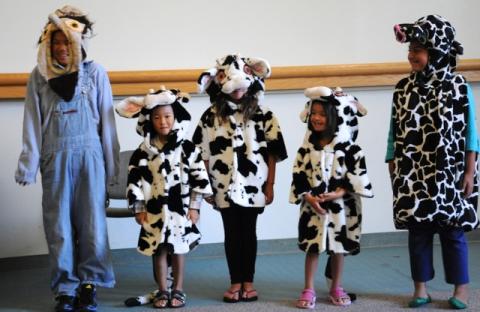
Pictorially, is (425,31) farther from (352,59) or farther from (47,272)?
(47,272)

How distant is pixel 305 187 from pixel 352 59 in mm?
1540

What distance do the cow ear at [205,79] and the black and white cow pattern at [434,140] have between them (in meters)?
0.88

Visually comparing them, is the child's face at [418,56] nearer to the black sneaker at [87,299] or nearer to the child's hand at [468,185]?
the child's hand at [468,185]

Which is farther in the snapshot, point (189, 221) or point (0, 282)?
point (0, 282)

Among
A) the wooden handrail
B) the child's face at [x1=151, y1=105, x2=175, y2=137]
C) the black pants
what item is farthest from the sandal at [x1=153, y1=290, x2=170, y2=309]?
the wooden handrail

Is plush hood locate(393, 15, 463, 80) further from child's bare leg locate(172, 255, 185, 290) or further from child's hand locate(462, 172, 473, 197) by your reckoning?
child's bare leg locate(172, 255, 185, 290)

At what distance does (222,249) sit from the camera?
4.32 meters

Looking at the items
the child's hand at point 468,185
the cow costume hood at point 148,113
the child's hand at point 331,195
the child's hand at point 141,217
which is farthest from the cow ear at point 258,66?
the child's hand at point 468,185

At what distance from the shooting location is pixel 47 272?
13.2 ft

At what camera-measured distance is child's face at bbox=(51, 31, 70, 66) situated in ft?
10.2

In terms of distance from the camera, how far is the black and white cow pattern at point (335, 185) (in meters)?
3.09

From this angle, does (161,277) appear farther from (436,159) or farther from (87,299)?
(436,159)

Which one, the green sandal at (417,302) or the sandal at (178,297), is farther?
the sandal at (178,297)

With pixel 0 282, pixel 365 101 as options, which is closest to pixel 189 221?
pixel 0 282
